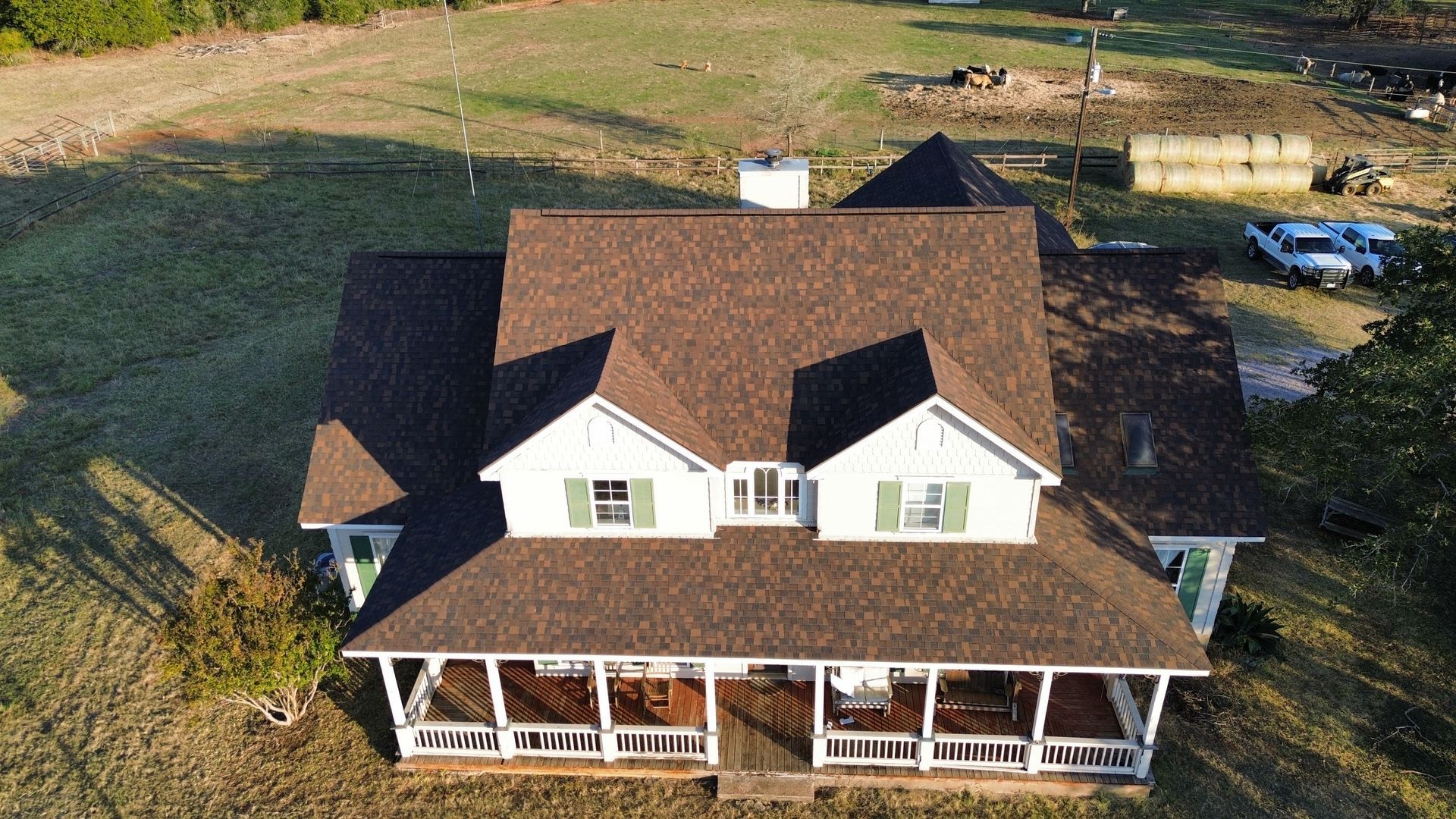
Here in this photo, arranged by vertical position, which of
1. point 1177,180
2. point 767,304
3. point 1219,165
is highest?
point 767,304

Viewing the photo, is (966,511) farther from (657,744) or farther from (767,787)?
(657,744)

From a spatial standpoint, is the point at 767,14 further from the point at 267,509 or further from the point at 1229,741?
the point at 1229,741

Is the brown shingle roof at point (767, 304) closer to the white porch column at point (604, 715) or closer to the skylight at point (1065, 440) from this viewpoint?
the skylight at point (1065, 440)

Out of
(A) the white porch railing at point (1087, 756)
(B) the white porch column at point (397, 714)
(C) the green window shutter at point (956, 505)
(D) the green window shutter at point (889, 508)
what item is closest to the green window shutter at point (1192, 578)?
(A) the white porch railing at point (1087, 756)

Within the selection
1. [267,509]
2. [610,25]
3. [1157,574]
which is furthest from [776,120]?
[1157,574]

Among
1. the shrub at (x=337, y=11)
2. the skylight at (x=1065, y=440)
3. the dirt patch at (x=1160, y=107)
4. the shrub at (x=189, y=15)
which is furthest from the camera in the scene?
the shrub at (x=337, y=11)

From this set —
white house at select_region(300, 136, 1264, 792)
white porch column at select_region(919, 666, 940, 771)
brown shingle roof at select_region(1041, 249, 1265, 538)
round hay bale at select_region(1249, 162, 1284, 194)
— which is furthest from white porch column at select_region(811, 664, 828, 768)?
round hay bale at select_region(1249, 162, 1284, 194)

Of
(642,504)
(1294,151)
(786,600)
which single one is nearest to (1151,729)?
(786,600)
